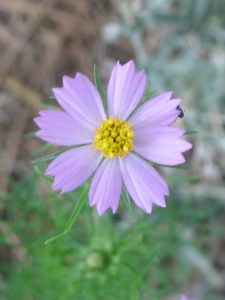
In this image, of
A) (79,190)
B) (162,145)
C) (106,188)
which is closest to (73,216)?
(106,188)

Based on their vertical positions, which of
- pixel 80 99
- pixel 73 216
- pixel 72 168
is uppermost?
pixel 80 99

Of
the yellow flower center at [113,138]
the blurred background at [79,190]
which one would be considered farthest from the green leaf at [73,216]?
the blurred background at [79,190]

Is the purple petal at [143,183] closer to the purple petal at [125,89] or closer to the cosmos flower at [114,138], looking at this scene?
the cosmos flower at [114,138]

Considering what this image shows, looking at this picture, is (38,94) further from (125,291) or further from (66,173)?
(66,173)

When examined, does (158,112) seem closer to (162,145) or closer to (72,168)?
(162,145)

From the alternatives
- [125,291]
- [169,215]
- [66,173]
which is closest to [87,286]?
[125,291]

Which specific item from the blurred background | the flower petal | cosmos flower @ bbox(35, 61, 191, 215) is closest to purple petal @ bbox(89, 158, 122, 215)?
cosmos flower @ bbox(35, 61, 191, 215)
